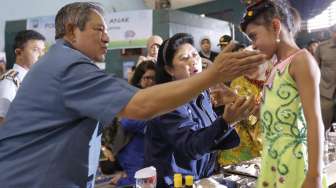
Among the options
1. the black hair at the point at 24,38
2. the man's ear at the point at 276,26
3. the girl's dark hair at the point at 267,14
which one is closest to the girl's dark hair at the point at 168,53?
the girl's dark hair at the point at 267,14

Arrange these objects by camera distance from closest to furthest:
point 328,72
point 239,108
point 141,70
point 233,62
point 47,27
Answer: point 233,62 < point 239,108 < point 141,70 < point 328,72 < point 47,27

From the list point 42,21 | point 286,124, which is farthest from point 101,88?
point 42,21

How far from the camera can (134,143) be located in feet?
7.82

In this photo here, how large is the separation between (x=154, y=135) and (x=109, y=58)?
10.7 ft

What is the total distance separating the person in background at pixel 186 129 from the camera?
52.9 inches

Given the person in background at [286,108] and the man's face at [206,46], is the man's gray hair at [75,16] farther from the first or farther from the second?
the man's face at [206,46]

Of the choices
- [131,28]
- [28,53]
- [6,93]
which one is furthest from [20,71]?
[131,28]

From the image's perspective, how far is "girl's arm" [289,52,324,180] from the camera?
109cm

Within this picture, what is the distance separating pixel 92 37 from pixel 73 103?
0.22m

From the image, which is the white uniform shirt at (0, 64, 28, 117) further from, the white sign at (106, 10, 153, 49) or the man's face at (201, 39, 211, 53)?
the man's face at (201, 39, 211, 53)

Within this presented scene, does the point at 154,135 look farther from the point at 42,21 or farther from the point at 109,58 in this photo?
the point at 42,21

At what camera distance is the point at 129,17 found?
171 inches

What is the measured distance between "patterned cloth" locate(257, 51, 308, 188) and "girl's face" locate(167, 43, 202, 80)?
1.48ft

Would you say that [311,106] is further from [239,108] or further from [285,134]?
[239,108]
